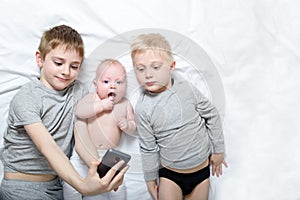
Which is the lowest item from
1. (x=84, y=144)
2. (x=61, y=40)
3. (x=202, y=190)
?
A: (x=202, y=190)

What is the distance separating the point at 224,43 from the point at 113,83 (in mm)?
370

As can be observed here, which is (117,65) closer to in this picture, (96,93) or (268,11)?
(96,93)

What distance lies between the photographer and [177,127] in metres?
1.17

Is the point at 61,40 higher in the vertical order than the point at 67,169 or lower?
higher

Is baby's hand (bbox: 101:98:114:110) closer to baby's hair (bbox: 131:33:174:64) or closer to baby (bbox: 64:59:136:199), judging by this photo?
baby (bbox: 64:59:136:199)

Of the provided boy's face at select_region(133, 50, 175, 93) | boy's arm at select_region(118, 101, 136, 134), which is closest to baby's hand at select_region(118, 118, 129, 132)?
boy's arm at select_region(118, 101, 136, 134)

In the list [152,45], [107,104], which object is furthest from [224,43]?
[107,104]

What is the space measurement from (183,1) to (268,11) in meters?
0.25

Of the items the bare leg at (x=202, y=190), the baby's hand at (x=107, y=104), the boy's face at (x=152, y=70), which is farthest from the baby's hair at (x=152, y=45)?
the bare leg at (x=202, y=190)

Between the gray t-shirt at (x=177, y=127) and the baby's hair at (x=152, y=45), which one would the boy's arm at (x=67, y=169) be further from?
the baby's hair at (x=152, y=45)

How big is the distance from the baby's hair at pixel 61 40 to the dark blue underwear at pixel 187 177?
39cm

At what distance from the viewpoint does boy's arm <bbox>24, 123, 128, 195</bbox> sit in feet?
3.55

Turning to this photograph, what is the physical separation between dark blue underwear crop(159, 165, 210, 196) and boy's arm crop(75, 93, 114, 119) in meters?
0.25

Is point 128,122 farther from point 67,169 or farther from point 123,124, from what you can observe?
point 67,169
